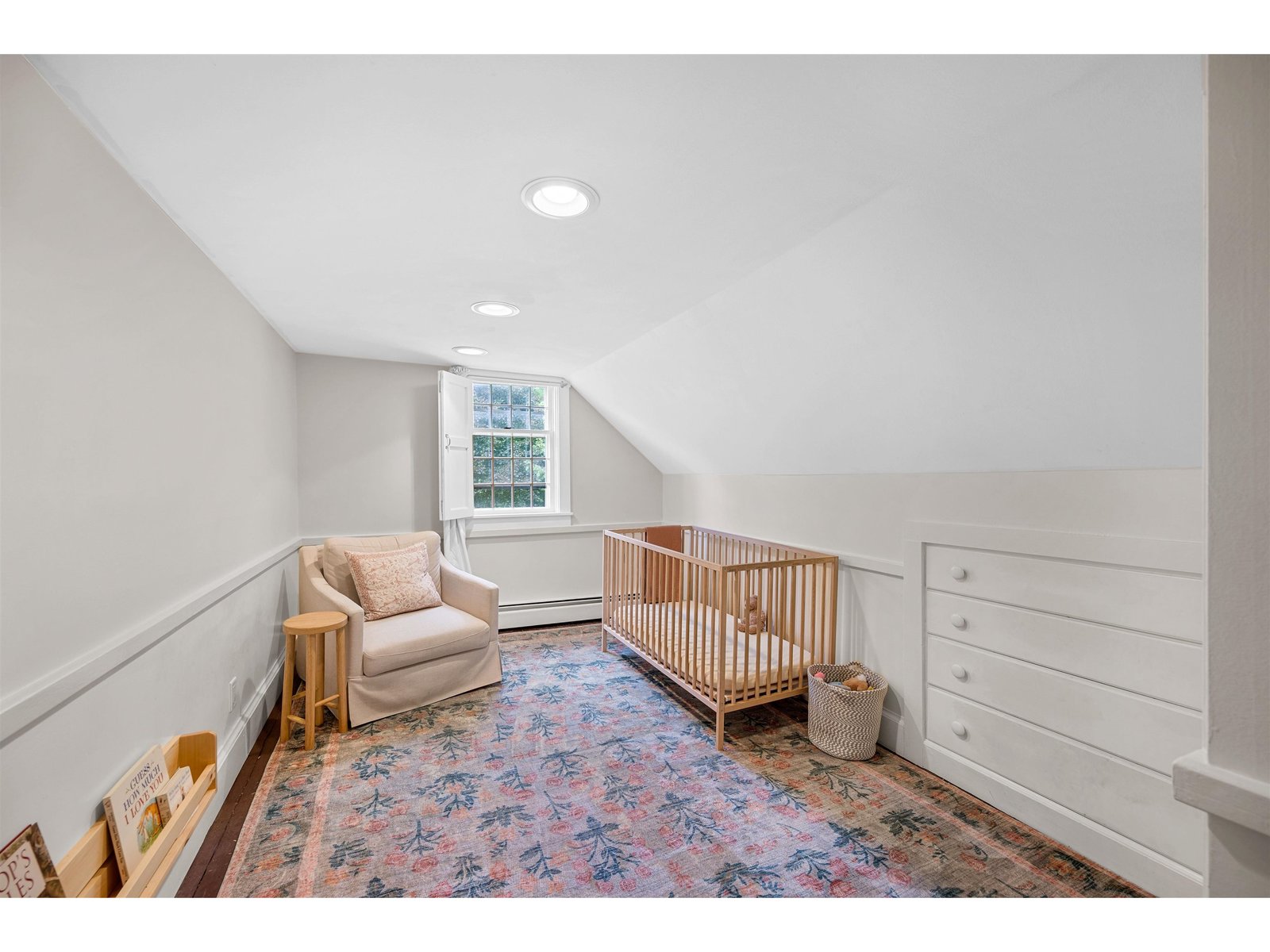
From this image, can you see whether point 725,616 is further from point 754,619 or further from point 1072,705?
point 1072,705

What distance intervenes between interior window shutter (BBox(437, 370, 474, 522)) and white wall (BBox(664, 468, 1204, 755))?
188cm

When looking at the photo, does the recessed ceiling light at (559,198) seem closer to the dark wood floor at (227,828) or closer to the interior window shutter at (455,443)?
the dark wood floor at (227,828)

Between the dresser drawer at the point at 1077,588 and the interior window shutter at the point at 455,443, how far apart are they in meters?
3.00

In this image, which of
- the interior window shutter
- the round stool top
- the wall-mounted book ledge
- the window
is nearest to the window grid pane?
the window

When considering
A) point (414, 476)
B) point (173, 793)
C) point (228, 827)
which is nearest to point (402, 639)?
point (228, 827)

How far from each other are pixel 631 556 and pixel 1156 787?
247 cm

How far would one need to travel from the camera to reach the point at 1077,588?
5.88ft

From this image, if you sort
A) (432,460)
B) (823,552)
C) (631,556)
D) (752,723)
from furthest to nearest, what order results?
1. (432,460)
2. (631,556)
3. (823,552)
4. (752,723)

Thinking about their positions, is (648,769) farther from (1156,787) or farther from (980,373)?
(980,373)

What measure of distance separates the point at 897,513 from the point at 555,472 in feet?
8.97

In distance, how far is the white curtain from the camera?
13.0 feet

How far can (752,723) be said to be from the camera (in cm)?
272

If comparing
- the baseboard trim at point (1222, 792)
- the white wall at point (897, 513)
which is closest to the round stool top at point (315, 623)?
the white wall at point (897, 513)
